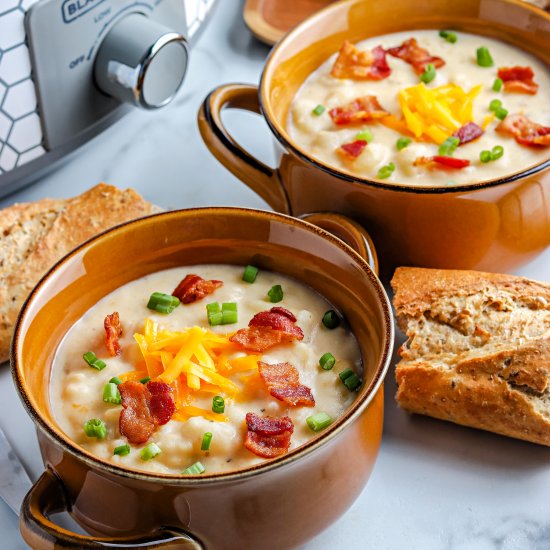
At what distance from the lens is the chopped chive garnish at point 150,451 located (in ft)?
4.77

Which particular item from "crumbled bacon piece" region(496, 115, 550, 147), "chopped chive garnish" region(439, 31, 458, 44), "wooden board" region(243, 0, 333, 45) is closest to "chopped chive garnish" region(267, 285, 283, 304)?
"crumbled bacon piece" region(496, 115, 550, 147)

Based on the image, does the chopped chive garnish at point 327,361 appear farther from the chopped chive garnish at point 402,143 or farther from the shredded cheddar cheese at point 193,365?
the chopped chive garnish at point 402,143

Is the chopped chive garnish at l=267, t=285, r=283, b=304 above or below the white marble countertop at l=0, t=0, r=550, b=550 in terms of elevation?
above

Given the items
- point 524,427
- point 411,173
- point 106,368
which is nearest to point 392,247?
point 411,173

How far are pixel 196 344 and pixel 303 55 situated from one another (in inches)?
38.0

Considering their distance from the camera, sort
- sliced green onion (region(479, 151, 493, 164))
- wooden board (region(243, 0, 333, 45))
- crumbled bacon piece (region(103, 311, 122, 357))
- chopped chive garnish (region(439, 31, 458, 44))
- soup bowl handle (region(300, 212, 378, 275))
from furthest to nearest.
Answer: wooden board (region(243, 0, 333, 45)), chopped chive garnish (region(439, 31, 458, 44)), sliced green onion (region(479, 151, 493, 164)), soup bowl handle (region(300, 212, 378, 275)), crumbled bacon piece (region(103, 311, 122, 357))

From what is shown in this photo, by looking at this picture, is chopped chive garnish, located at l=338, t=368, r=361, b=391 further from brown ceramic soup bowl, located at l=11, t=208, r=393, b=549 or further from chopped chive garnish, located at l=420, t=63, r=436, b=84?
chopped chive garnish, located at l=420, t=63, r=436, b=84

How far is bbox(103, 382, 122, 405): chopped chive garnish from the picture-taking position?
1.54 m

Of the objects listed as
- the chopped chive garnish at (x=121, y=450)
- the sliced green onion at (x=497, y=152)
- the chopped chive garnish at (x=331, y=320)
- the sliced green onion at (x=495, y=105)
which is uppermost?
the sliced green onion at (x=495, y=105)

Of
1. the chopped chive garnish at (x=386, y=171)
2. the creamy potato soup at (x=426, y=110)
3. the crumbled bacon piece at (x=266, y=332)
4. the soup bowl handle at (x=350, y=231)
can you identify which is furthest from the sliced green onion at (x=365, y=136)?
the crumbled bacon piece at (x=266, y=332)

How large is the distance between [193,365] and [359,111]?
2.81 feet

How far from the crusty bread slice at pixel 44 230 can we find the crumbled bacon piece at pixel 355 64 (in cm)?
57

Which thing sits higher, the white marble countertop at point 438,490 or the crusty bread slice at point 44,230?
the crusty bread slice at point 44,230

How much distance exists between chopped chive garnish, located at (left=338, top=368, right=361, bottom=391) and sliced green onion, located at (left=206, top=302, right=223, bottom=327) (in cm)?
25
